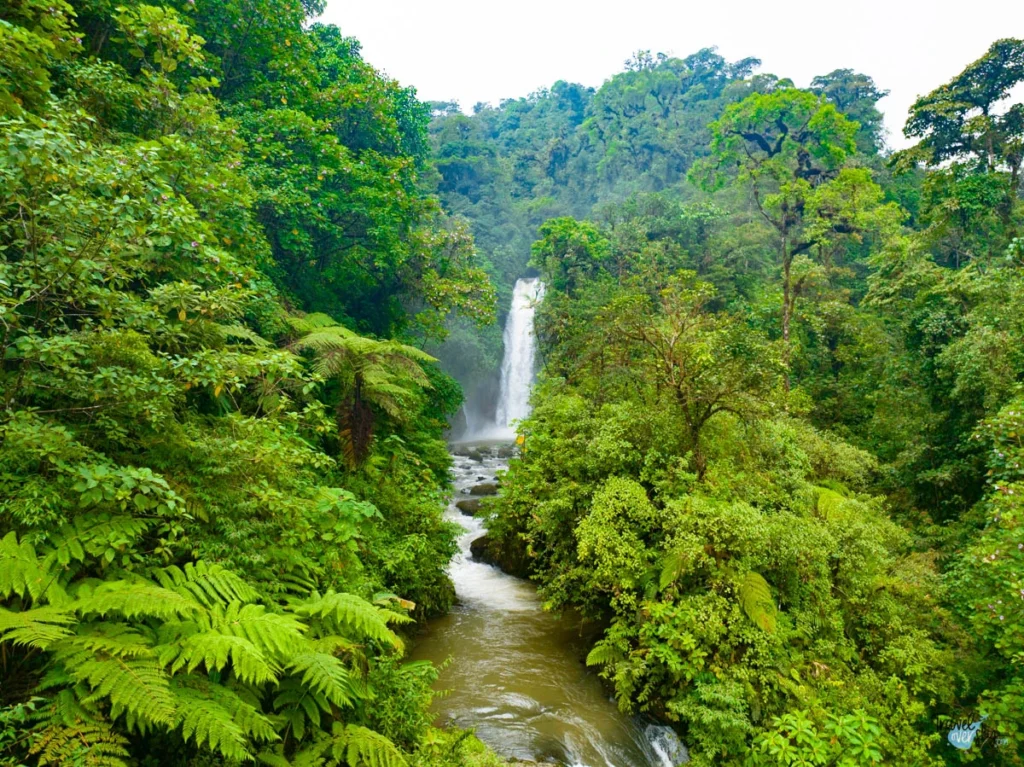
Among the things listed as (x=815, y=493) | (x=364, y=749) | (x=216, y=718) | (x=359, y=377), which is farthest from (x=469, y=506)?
(x=216, y=718)

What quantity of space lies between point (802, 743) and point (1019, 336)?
335 inches

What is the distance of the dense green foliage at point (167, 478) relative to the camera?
256 cm

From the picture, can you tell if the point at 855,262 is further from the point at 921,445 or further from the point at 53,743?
the point at 53,743

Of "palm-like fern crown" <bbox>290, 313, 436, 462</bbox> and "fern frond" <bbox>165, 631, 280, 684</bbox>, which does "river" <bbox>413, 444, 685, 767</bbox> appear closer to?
"fern frond" <bbox>165, 631, 280, 684</bbox>

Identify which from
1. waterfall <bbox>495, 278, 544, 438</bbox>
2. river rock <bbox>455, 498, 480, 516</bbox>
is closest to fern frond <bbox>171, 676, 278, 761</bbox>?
river rock <bbox>455, 498, 480, 516</bbox>

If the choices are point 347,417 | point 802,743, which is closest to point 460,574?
point 347,417

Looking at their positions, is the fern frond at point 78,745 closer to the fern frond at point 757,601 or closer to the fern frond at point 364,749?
the fern frond at point 364,749

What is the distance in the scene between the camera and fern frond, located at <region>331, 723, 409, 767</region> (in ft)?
10.5

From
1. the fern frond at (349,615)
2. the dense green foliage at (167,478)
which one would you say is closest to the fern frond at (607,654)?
the dense green foliage at (167,478)

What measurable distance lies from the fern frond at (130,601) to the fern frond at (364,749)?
129cm

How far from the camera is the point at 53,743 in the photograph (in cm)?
217

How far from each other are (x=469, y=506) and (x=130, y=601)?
11.5 metres

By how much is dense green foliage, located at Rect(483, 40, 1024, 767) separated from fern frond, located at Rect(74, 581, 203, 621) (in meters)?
4.72

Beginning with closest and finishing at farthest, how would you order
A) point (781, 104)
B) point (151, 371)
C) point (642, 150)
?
point (151, 371) < point (781, 104) < point (642, 150)
